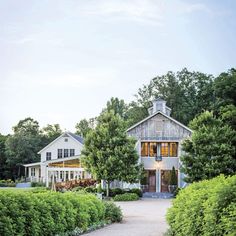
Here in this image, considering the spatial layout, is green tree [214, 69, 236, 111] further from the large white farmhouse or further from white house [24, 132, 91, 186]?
white house [24, 132, 91, 186]

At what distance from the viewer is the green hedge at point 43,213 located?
11742 mm

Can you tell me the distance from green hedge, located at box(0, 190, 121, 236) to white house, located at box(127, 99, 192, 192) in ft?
104

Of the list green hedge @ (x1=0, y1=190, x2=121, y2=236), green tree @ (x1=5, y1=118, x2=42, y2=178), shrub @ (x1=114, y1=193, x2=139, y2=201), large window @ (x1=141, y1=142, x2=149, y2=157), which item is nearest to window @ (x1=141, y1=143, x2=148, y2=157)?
large window @ (x1=141, y1=142, x2=149, y2=157)

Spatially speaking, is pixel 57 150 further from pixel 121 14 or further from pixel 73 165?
pixel 121 14

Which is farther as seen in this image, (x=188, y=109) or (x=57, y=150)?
(x=188, y=109)

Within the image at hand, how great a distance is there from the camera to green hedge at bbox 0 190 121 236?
11.7m

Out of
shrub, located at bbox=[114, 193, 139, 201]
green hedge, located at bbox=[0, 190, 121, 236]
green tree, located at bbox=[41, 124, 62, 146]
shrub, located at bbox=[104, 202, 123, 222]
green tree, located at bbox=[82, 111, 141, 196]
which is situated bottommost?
shrub, located at bbox=[114, 193, 139, 201]

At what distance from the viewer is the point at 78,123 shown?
103250 millimetres

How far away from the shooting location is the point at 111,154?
1644 inches

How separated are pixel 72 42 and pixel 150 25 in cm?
478

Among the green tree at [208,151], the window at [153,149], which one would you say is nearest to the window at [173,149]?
the window at [153,149]

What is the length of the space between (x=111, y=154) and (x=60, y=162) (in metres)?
17.6

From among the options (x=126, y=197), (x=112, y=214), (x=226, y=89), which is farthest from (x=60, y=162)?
(x=112, y=214)

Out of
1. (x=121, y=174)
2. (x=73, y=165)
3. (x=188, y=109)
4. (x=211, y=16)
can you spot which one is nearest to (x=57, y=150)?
(x=73, y=165)
